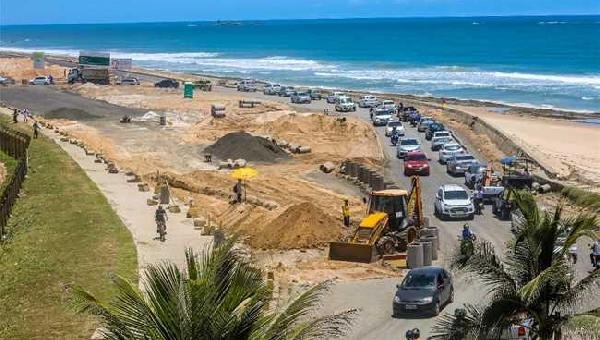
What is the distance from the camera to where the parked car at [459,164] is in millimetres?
43344

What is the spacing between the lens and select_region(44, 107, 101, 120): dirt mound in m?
69.3

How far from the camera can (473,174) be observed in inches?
1594

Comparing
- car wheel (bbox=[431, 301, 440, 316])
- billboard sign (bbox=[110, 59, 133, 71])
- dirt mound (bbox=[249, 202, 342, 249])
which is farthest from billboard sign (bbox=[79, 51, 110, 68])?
car wheel (bbox=[431, 301, 440, 316])

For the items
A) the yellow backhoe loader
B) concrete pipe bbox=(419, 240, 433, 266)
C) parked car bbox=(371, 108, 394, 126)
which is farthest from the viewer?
parked car bbox=(371, 108, 394, 126)

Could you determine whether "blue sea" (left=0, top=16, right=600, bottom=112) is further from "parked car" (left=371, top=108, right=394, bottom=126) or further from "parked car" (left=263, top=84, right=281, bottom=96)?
"parked car" (left=371, top=108, right=394, bottom=126)

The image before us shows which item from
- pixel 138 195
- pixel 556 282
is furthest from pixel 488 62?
pixel 556 282

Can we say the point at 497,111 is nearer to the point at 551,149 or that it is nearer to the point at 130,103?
the point at 551,149

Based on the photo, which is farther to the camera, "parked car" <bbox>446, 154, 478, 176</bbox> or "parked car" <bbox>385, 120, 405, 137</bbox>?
"parked car" <bbox>385, 120, 405, 137</bbox>

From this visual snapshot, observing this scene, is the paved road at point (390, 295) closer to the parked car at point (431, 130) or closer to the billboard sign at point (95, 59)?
the parked car at point (431, 130)

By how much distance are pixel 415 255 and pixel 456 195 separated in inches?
351

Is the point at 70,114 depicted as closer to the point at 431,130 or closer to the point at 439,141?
the point at 431,130

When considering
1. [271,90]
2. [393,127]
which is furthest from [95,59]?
[393,127]

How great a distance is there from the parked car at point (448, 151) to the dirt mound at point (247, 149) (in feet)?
29.1

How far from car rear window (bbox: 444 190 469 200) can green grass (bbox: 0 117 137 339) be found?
12.3 metres
